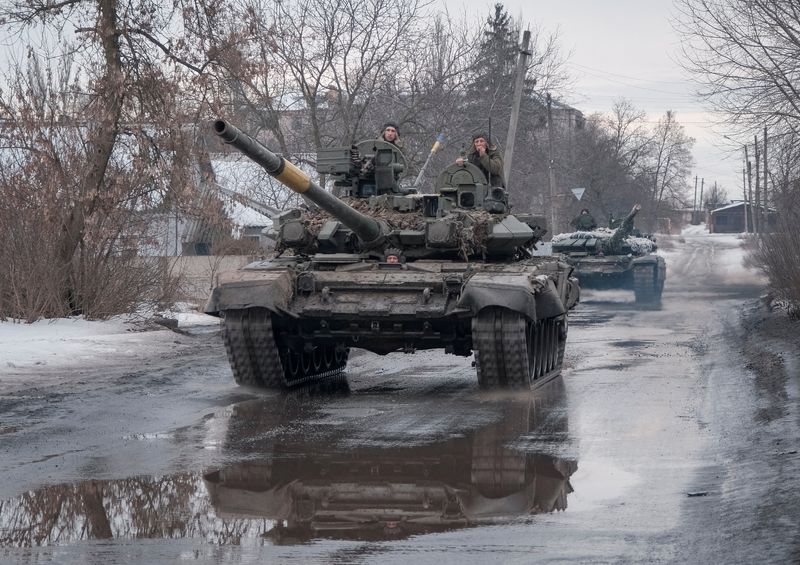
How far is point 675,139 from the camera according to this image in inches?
4171

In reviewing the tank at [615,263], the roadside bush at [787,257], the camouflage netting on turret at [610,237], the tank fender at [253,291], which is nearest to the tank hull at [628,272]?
the tank at [615,263]

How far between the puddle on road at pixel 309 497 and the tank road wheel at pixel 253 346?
9.65 ft

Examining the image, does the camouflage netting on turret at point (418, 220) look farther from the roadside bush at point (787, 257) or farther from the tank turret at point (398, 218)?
the roadside bush at point (787, 257)

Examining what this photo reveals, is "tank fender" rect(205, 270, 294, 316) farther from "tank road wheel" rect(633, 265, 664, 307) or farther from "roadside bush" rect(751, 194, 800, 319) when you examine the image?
"tank road wheel" rect(633, 265, 664, 307)

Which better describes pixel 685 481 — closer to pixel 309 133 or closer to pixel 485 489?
pixel 485 489

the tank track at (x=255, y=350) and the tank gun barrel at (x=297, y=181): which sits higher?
the tank gun barrel at (x=297, y=181)

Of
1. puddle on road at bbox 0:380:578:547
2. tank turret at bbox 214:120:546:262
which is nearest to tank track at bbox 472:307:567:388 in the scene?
tank turret at bbox 214:120:546:262

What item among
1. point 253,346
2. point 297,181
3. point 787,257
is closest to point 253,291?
point 253,346

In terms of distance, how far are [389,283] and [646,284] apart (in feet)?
59.9

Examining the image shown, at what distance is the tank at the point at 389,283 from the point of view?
1138 centimetres

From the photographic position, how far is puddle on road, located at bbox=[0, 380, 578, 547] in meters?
6.10

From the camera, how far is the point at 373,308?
37.9 ft

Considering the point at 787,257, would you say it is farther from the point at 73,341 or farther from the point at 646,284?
the point at 73,341

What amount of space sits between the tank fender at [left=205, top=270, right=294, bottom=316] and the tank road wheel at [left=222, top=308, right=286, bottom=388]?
19 cm
